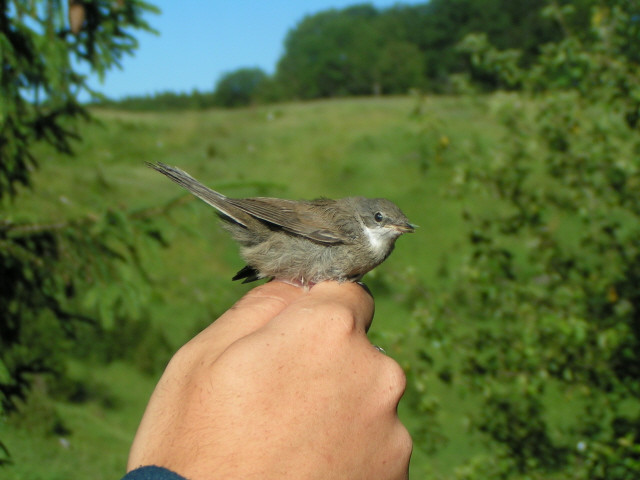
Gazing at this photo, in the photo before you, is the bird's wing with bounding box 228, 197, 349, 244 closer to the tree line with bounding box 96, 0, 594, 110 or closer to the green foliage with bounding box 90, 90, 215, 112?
the tree line with bounding box 96, 0, 594, 110

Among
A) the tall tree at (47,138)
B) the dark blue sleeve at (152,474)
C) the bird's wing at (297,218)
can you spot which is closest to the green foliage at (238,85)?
the tall tree at (47,138)

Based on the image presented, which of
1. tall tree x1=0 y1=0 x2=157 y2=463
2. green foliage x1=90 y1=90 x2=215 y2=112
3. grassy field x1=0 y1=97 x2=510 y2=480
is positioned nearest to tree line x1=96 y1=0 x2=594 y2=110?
green foliage x1=90 y1=90 x2=215 y2=112

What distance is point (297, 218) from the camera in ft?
13.2

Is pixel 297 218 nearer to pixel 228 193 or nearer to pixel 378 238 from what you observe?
pixel 378 238

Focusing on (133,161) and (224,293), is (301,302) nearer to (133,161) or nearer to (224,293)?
(224,293)

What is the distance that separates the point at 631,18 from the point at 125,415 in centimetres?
826

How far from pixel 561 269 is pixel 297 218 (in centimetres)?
297

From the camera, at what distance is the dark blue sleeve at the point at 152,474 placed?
1615mm

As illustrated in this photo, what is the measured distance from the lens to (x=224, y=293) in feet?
34.7

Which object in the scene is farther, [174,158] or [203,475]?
[174,158]

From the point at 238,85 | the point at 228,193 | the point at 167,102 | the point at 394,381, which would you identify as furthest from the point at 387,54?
the point at 238,85

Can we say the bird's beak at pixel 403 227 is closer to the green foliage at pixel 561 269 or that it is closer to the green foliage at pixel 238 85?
the green foliage at pixel 561 269

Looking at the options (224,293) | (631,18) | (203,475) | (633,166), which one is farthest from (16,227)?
(224,293)

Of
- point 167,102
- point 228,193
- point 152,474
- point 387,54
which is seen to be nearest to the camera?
point 152,474
